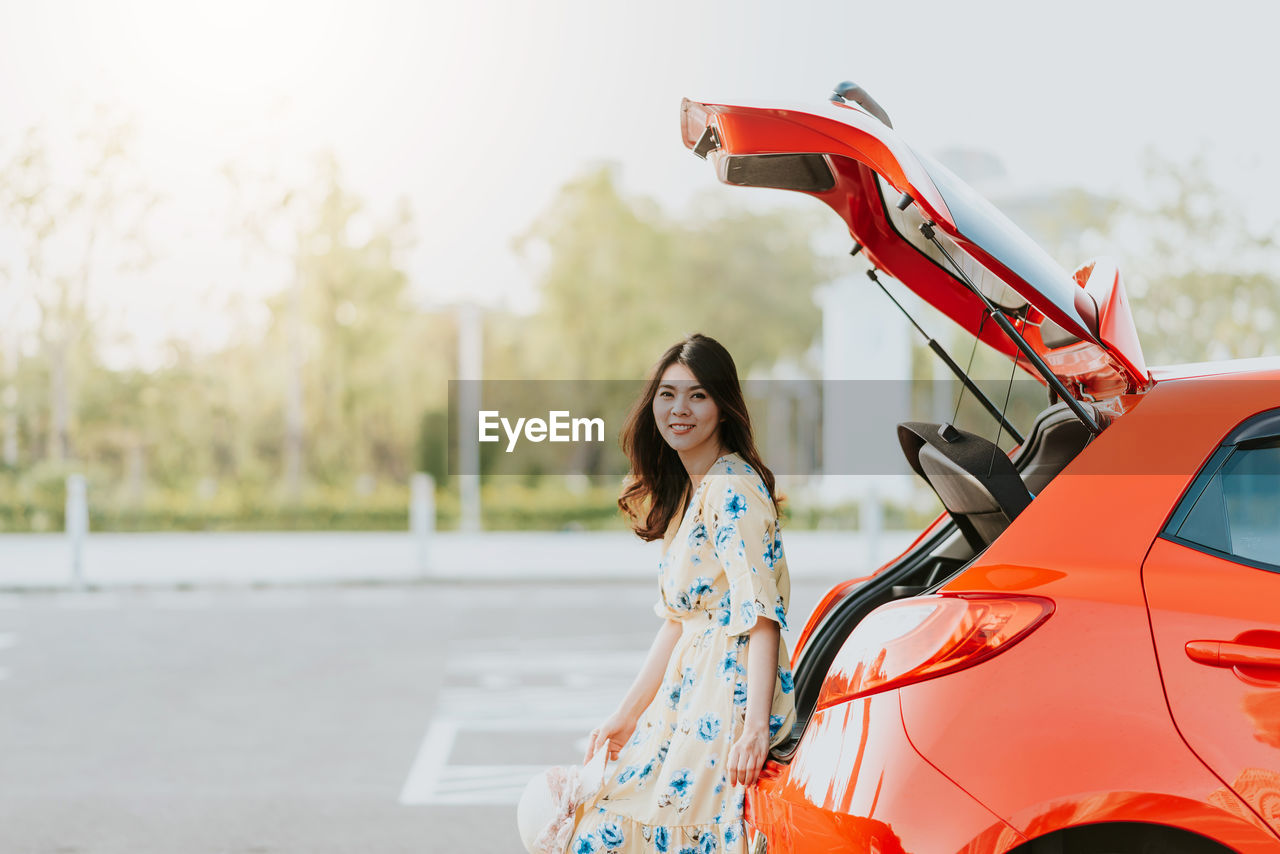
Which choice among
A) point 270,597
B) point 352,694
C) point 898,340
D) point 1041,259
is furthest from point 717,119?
point 898,340

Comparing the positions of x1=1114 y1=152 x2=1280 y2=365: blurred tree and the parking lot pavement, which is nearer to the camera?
the parking lot pavement

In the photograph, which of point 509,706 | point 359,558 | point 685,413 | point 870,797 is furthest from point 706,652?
point 359,558

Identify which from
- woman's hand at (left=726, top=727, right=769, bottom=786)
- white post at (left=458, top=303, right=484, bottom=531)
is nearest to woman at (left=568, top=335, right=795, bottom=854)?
woman's hand at (left=726, top=727, right=769, bottom=786)

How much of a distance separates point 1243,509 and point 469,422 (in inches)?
876

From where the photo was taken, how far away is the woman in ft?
8.82

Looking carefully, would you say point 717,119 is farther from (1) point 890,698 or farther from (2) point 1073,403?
(1) point 890,698

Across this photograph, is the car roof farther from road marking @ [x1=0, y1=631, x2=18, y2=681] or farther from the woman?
road marking @ [x1=0, y1=631, x2=18, y2=681]

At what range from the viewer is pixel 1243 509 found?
2279 millimetres

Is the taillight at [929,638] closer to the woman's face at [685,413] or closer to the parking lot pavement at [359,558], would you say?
the woman's face at [685,413]

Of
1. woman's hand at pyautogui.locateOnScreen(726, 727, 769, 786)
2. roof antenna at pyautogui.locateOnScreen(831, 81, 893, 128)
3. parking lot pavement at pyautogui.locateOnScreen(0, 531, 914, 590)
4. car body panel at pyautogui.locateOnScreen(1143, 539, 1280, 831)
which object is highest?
roof antenna at pyautogui.locateOnScreen(831, 81, 893, 128)

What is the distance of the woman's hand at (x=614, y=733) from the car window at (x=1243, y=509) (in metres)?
1.38

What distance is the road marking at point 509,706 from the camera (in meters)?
5.45

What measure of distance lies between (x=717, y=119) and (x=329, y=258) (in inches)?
1046

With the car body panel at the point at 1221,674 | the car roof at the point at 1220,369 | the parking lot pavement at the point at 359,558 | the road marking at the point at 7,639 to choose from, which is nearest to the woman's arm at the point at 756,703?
the car body panel at the point at 1221,674
